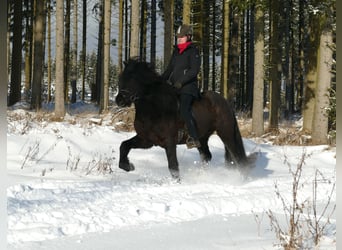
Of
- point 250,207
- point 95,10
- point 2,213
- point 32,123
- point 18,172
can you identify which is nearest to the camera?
point 2,213

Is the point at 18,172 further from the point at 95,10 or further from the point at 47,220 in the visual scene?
the point at 95,10

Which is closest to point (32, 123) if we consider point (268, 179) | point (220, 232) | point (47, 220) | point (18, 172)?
point (18, 172)

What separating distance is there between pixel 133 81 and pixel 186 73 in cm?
94

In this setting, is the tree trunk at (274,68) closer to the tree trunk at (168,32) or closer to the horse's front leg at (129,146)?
the tree trunk at (168,32)

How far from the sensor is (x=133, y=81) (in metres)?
7.01

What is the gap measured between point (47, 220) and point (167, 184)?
2596 millimetres

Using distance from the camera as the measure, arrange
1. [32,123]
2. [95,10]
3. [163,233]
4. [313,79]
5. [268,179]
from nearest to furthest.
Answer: [163,233], [268,179], [32,123], [313,79], [95,10]

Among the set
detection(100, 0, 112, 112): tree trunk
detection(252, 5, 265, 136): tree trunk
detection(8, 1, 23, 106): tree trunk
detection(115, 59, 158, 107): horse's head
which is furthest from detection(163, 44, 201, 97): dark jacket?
detection(8, 1, 23, 106): tree trunk

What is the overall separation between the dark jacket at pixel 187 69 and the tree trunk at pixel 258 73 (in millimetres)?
7781

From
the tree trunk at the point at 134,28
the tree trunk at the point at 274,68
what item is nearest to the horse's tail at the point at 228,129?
the tree trunk at the point at 134,28

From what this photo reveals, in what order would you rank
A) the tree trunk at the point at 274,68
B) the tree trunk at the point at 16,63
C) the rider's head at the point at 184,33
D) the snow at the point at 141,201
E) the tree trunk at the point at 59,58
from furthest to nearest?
the tree trunk at the point at 16,63, the tree trunk at the point at 274,68, the tree trunk at the point at 59,58, the rider's head at the point at 184,33, the snow at the point at 141,201

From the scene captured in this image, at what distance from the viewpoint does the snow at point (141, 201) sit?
377cm

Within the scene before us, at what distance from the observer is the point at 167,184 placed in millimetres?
6602

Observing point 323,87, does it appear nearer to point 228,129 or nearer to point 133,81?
point 228,129
